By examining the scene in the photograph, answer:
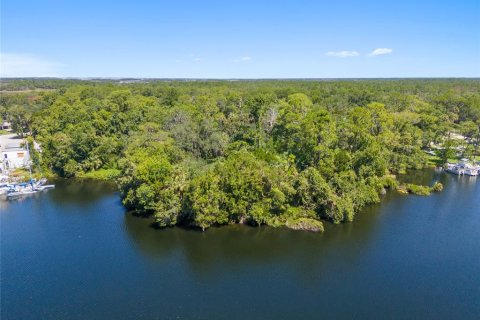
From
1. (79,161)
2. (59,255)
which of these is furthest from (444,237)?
(79,161)

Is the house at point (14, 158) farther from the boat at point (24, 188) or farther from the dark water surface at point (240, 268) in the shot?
the dark water surface at point (240, 268)

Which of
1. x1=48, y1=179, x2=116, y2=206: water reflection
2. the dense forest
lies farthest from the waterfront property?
x1=48, y1=179, x2=116, y2=206: water reflection

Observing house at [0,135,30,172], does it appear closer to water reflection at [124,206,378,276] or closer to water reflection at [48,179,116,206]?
water reflection at [48,179,116,206]

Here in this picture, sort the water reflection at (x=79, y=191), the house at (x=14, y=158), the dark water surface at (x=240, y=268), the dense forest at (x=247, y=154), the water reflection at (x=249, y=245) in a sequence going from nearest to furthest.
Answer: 1. the dark water surface at (x=240, y=268)
2. the water reflection at (x=249, y=245)
3. the dense forest at (x=247, y=154)
4. the water reflection at (x=79, y=191)
5. the house at (x=14, y=158)

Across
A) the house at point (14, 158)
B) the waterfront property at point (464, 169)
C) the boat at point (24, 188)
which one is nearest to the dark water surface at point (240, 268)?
the boat at point (24, 188)

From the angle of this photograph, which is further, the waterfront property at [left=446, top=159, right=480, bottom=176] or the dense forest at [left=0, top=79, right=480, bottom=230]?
the waterfront property at [left=446, top=159, right=480, bottom=176]

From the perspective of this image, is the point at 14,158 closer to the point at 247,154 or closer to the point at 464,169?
the point at 247,154
